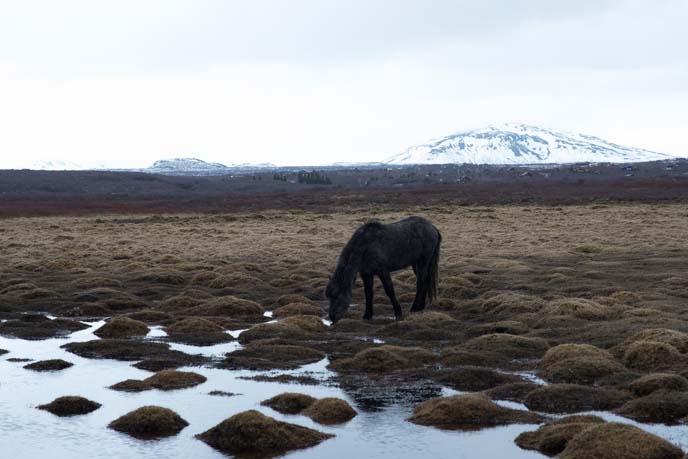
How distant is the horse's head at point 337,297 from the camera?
2408 centimetres

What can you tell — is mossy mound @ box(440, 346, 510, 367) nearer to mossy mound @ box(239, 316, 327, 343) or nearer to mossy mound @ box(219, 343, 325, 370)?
mossy mound @ box(219, 343, 325, 370)

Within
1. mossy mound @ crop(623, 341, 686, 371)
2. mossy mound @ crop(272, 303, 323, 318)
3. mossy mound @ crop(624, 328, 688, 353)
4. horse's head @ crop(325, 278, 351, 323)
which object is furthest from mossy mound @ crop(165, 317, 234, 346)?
mossy mound @ crop(624, 328, 688, 353)

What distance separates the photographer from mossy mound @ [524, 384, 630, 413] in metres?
15.4

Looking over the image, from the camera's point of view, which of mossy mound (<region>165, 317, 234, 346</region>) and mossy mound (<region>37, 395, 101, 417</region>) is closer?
mossy mound (<region>37, 395, 101, 417</region>)

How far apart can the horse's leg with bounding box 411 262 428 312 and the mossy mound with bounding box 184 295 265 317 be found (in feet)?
16.5

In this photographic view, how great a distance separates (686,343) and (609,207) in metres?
64.0

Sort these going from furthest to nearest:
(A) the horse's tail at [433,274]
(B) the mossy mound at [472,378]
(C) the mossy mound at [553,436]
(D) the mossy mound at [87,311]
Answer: (D) the mossy mound at [87,311] < (A) the horse's tail at [433,274] < (B) the mossy mound at [472,378] < (C) the mossy mound at [553,436]

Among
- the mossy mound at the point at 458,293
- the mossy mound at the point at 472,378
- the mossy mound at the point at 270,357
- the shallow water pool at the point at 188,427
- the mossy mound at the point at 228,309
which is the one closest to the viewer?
the shallow water pool at the point at 188,427

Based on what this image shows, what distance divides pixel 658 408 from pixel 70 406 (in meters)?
10.8

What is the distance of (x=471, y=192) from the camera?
116 meters

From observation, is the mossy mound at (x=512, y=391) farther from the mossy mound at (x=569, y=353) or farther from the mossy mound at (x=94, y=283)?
the mossy mound at (x=94, y=283)

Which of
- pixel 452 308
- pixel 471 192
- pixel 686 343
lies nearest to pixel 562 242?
pixel 452 308

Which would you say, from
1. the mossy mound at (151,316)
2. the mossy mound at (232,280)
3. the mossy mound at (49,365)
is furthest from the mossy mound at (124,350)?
the mossy mound at (232,280)

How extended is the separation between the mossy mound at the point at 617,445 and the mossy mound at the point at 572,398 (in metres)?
2.48
